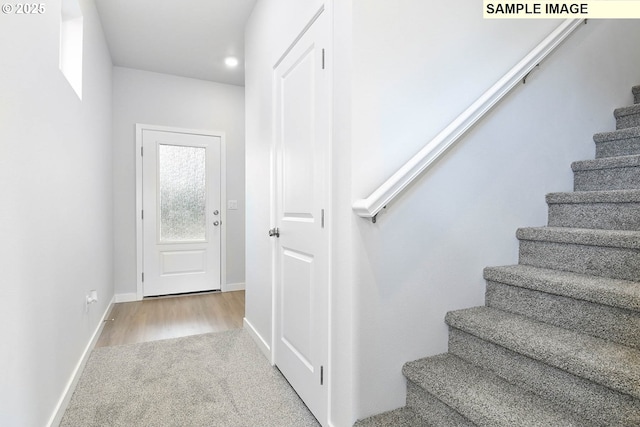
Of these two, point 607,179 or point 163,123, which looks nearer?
point 607,179

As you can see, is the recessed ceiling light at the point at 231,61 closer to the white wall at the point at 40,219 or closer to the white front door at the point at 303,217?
the white wall at the point at 40,219

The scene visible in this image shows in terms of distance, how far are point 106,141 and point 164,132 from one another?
771 mm

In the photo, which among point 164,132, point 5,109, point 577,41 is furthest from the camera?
point 164,132

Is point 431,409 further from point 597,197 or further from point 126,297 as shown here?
point 126,297

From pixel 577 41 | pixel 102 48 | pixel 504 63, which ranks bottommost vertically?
pixel 504 63

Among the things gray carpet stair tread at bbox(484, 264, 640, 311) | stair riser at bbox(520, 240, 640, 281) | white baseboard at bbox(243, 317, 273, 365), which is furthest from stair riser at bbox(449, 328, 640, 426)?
white baseboard at bbox(243, 317, 273, 365)

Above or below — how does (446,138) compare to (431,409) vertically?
above

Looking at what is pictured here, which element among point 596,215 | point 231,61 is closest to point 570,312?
point 596,215

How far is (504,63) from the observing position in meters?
1.65

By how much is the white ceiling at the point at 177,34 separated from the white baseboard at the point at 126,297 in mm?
2666

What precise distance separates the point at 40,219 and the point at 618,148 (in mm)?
2991

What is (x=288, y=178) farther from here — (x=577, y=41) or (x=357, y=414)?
(x=577, y=41)

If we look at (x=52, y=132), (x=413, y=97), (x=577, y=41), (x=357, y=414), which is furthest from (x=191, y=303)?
(x=577, y=41)

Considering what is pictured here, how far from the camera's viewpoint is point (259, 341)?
99.7 inches
